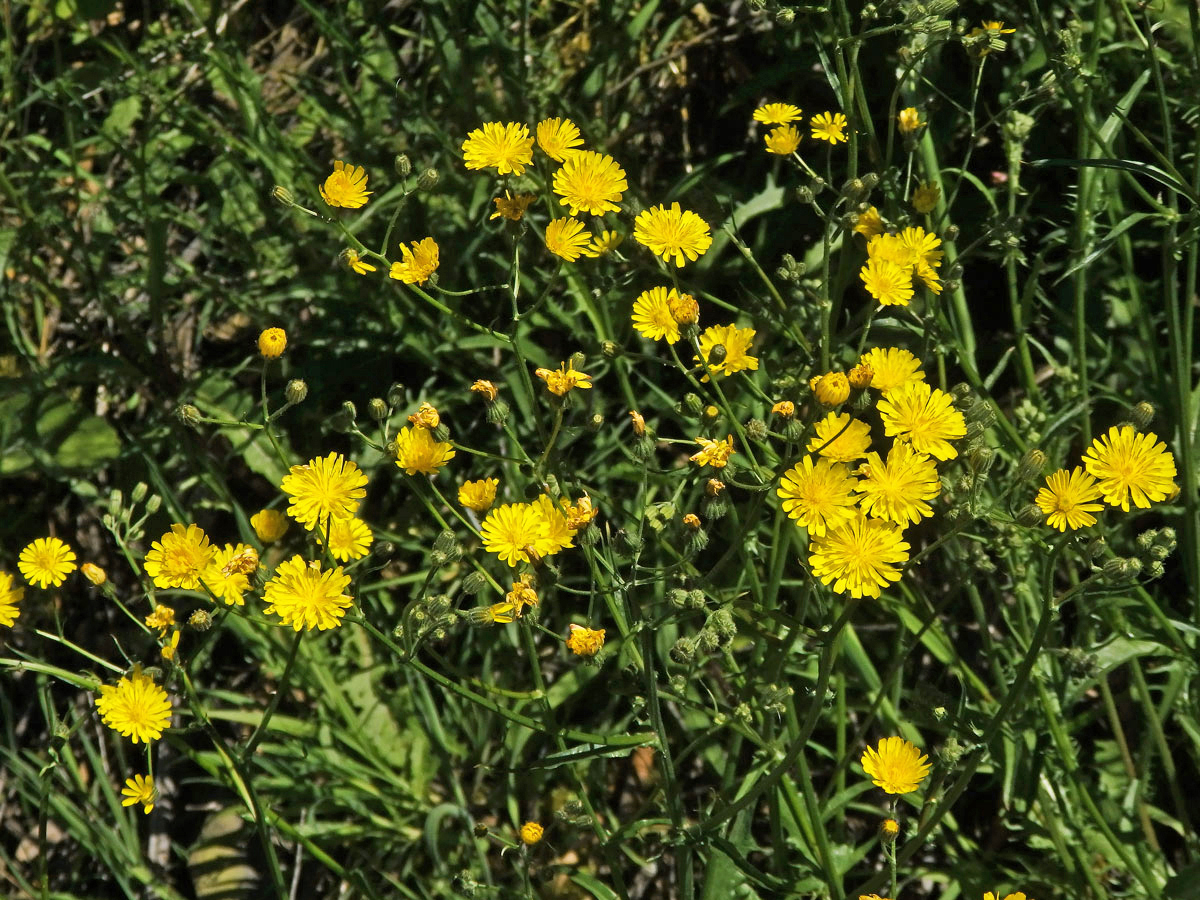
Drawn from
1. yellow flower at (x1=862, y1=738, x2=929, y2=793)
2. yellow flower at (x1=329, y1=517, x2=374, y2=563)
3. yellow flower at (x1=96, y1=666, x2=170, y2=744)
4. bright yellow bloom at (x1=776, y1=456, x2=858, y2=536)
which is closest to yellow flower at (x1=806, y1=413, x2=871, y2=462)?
bright yellow bloom at (x1=776, y1=456, x2=858, y2=536)

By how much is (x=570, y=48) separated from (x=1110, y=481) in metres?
2.30

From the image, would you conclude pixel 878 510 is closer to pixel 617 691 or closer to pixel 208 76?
pixel 617 691

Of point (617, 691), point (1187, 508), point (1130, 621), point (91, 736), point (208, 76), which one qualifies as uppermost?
point (208, 76)

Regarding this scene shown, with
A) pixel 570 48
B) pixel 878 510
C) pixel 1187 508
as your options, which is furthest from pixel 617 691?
pixel 570 48

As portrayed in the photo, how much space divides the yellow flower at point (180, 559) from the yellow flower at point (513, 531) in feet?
1.60

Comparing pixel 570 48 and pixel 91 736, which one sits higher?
pixel 570 48

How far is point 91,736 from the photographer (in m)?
3.46

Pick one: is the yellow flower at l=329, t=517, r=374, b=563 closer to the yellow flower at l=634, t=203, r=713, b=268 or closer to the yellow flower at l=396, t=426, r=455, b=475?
the yellow flower at l=396, t=426, r=455, b=475

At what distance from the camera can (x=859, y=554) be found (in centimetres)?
165

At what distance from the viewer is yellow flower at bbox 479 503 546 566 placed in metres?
1.86

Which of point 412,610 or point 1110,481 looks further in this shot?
point 412,610

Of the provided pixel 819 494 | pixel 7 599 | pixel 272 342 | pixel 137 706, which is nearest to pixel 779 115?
pixel 819 494

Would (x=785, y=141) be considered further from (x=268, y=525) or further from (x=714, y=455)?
(x=268, y=525)

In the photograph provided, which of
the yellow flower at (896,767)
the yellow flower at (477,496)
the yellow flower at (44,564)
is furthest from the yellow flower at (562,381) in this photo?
the yellow flower at (44,564)
